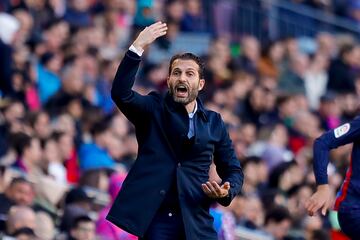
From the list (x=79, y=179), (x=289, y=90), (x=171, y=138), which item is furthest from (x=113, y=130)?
(x=171, y=138)

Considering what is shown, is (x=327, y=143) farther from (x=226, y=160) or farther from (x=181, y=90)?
(x=181, y=90)

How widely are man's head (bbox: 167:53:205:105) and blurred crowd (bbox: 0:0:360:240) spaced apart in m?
2.16

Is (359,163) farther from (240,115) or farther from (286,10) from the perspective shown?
(286,10)

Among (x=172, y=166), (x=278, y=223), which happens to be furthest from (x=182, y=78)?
(x=278, y=223)

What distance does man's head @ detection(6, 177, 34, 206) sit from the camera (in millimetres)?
12906

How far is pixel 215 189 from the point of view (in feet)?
30.7

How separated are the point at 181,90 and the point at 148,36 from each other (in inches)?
17.5

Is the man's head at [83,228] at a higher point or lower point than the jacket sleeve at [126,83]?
lower

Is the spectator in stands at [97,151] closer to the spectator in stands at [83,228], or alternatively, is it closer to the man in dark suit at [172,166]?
the spectator in stands at [83,228]

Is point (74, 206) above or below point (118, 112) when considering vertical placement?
below

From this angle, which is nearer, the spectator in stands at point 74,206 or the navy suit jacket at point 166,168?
the navy suit jacket at point 166,168

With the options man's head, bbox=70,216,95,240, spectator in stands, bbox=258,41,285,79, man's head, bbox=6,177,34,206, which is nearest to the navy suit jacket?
man's head, bbox=70,216,95,240

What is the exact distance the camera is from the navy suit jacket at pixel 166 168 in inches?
374

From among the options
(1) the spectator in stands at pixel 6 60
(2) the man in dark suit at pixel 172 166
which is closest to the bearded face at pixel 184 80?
(2) the man in dark suit at pixel 172 166
